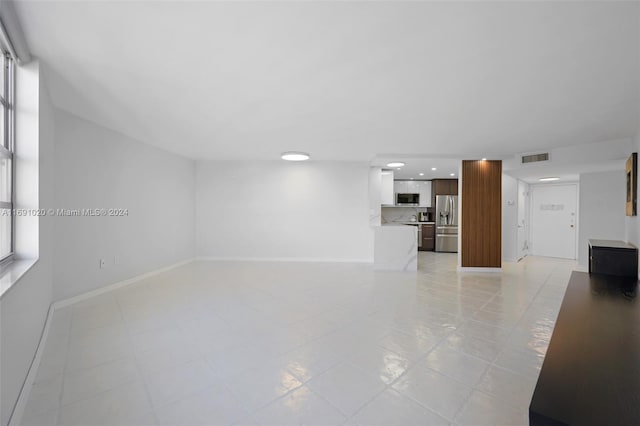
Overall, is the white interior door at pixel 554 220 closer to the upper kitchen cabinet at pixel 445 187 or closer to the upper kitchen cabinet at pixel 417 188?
the upper kitchen cabinet at pixel 445 187

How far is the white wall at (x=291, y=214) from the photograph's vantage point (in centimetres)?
696

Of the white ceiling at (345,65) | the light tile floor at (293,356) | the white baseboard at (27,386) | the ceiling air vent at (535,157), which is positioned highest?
the white ceiling at (345,65)

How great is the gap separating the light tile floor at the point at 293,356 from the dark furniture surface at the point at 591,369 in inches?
29.8

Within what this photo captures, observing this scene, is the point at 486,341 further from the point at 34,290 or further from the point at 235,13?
the point at 34,290

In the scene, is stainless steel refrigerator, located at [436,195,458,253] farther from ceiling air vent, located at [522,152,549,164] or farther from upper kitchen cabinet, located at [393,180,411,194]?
ceiling air vent, located at [522,152,549,164]

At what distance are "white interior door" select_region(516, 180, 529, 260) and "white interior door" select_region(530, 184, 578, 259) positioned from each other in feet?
1.02

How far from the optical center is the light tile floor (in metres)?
1.77

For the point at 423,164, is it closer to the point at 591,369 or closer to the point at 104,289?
the point at 591,369

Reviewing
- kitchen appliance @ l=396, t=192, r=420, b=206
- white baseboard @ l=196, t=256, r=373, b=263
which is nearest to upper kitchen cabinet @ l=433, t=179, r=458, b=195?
kitchen appliance @ l=396, t=192, r=420, b=206

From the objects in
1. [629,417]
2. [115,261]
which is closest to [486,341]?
[629,417]

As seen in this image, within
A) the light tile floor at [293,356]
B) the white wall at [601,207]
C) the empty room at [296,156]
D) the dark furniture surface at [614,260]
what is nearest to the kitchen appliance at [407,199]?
the empty room at [296,156]

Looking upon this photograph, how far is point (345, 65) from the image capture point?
7.58ft

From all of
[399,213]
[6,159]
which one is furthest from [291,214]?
[6,159]

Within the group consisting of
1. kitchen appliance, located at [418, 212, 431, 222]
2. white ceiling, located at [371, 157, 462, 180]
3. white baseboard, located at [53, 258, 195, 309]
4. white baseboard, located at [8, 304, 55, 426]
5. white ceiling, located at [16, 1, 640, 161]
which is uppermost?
white ceiling, located at [16, 1, 640, 161]
